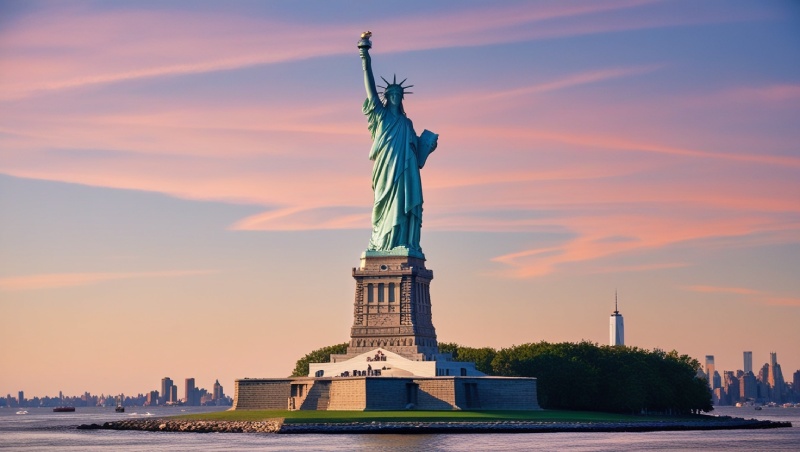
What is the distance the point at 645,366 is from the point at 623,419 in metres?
21.4

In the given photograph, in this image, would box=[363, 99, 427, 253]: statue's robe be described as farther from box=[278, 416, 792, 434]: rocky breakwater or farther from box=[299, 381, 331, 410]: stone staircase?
box=[278, 416, 792, 434]: rocky breakwater

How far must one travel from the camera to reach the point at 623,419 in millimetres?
129000

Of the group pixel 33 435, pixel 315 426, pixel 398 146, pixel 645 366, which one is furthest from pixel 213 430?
pixel 645 366

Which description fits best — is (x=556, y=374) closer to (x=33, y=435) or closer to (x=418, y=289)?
(x=418, y=289)

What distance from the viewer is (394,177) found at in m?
136

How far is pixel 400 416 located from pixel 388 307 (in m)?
20.2

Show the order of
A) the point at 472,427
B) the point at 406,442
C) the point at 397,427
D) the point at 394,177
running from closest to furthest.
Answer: the point at 406,442
the point at 397,427
the point at 472,427
the point at 394,177

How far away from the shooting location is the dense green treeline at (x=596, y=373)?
141375 millimetres

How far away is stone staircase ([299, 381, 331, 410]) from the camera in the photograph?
410ft

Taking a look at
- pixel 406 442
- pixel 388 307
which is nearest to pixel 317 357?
pixel 388 307

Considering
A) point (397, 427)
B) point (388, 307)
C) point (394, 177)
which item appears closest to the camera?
point (397, 427)

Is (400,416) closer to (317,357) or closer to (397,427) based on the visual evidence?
(397,427)

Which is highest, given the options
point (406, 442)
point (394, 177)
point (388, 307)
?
point (394, 177)

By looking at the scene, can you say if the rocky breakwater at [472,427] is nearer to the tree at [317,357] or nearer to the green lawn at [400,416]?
the green lawn at [400,416]
